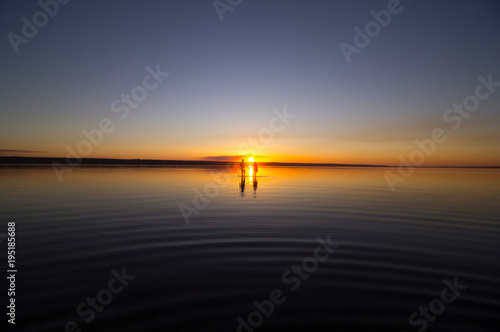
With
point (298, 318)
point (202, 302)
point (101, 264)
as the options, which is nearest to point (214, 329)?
point (202, 302)

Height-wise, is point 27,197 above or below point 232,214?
above

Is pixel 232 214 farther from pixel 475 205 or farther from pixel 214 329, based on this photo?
pixel 475 205

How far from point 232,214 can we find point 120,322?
9.71 metres

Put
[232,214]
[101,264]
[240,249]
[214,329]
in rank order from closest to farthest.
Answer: [214,329] < [101,264] < [240,249] < [232,214]

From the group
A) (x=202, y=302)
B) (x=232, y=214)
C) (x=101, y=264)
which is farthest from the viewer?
(x=232, y=214)

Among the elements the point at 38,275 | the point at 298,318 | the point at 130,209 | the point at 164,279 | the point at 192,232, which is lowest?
the point at 298,318

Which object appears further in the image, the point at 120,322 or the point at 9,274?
the point at 9,274

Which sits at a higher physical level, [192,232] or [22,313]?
[192,232]

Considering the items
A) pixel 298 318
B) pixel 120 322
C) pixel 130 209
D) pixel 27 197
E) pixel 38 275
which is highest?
pixel 27 197

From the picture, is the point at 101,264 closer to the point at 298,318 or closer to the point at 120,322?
the point at 120,322

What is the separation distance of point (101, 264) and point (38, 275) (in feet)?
4.04

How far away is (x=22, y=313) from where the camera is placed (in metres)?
4.80

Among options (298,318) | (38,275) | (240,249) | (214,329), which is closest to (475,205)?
(240,249)

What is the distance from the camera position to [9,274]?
6.45 metres
